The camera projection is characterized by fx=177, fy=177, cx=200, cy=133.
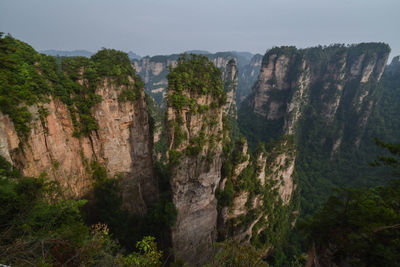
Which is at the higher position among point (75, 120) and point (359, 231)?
point (75, 120)

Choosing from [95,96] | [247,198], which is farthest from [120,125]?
[247,198]

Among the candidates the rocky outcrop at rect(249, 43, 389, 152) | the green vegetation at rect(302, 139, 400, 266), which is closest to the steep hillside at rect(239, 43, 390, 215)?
the rocky outcrop at rect(249, 43, 389, 152)

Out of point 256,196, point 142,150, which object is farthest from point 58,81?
point 256,196

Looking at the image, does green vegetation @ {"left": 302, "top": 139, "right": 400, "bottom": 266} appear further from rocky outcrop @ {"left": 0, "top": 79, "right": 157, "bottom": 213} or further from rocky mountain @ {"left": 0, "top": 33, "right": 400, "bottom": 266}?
rocky outcrop @ {"left": 0, "top": 79, "right": 157, "bottom": 213}

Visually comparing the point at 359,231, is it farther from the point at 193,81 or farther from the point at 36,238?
the point at 193,81

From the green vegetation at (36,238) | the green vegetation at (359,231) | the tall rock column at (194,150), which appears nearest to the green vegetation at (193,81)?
the tall rock column at (194,150)
